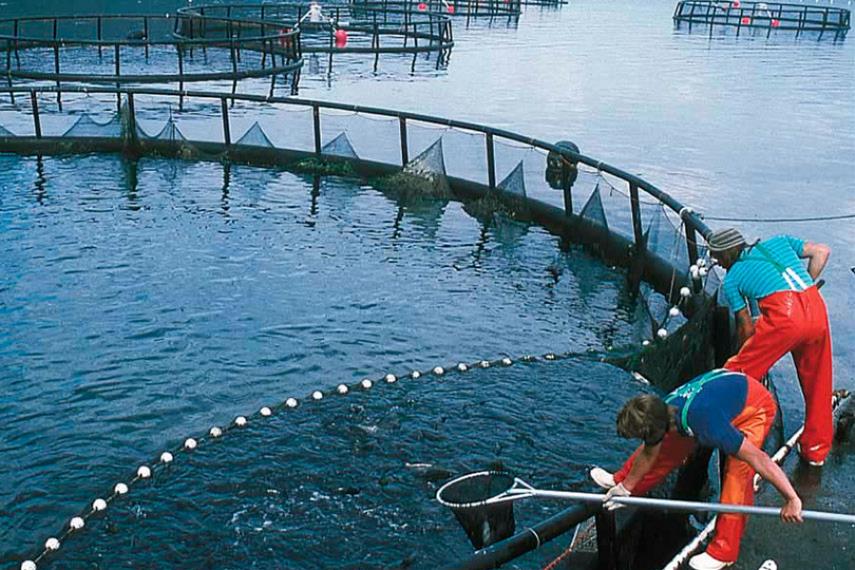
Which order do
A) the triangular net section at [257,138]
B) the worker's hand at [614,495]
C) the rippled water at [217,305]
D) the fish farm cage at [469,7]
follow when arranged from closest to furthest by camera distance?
the worker's hand at [614,495], the rippled water at [217,305], the triangular net section at [257,138], the fish farm cage at [469,7]

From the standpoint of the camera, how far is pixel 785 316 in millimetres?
5930

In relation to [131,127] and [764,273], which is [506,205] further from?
[764,273]

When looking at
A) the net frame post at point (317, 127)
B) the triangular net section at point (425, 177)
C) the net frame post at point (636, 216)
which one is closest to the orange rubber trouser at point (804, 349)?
the net frame post at point (636, 216)

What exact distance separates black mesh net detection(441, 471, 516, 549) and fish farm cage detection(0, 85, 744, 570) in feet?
0.89

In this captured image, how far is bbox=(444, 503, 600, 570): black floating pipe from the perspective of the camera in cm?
428

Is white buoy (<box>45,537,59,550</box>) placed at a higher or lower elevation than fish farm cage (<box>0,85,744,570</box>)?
lower

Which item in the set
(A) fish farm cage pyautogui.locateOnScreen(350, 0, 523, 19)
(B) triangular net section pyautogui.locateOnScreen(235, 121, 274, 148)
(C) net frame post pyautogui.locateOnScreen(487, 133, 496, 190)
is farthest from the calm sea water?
(A) fish farm cage pyautogui.locateOnScreen(350, 0, 523, 19)

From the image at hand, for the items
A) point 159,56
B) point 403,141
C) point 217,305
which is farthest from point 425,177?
point 159,56

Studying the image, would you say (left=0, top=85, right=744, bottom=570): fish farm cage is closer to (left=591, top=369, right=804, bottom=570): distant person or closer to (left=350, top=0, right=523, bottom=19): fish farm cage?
(left=591, top=369, right=804, bottom=570): distant person

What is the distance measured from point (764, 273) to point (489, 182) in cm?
992

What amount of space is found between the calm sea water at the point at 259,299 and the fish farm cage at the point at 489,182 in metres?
0.47

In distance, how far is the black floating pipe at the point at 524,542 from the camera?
14.0 ft

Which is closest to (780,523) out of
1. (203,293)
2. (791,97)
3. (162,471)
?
(162,471)

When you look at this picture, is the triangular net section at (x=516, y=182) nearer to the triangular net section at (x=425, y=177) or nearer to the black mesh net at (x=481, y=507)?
the triangular net section at (x=425, y=177)
